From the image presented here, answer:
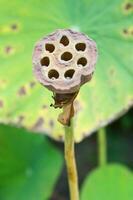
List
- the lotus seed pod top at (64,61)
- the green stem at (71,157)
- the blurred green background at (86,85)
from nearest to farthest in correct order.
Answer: the lotus seed pod top at (64,61) < the green stem at (71,157) < the blurred green background at (86,85)

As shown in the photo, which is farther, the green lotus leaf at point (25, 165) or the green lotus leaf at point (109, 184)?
the green lotus leaf at point (25, 165)

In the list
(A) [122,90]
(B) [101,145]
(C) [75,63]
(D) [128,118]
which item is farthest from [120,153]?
(C) [75,63]

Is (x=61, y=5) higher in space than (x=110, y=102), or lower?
higher

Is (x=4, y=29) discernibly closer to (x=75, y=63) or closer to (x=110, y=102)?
(x=110, y=102)

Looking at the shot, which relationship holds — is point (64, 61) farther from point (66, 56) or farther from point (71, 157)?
point (71, 157)

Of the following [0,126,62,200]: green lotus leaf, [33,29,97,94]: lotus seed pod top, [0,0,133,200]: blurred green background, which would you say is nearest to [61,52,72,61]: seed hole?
[33,29,97,94]: lotus seed pod top

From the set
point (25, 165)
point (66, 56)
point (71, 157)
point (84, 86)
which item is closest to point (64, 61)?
point (66, 56)

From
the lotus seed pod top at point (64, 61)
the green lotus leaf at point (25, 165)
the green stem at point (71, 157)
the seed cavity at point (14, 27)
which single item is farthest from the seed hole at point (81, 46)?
the green lotus leaf at point (25, 165)

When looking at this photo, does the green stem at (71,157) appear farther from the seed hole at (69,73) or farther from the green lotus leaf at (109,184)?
the green lotus leaf at (109,184)

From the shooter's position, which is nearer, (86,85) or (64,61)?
(64,61)
